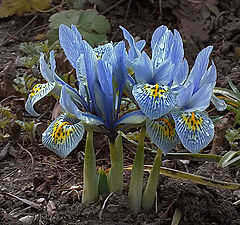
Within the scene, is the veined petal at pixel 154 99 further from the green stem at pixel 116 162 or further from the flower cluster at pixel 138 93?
the green stem at pixel 116 162

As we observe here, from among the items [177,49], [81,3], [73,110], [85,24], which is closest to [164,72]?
[177,49]

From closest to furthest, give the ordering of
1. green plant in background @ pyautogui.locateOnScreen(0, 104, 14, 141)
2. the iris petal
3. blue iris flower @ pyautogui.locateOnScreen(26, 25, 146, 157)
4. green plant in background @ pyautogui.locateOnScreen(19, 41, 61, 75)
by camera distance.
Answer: blue iris flower @ pyautogui.locateOnScreen(26, 25, 146, 157) → the iris petal → green plant in background @ pyautogui.locateOnScreen(0, 104, 14, 141) → green plant in background @ pyautogui.locateOnScreen(19, 41, 61, 75)

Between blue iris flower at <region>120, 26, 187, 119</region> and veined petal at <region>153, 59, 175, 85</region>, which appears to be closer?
blue iris flower at <region>120, 26, 187, 119</region>

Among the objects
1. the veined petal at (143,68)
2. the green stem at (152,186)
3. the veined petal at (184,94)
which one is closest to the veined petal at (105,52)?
the veined petal at (143,68)

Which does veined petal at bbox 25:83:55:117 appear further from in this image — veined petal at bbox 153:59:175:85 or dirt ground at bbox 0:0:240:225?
dirt ground at bbox 0:0:240:225

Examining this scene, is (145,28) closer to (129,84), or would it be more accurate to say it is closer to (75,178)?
(75,178)

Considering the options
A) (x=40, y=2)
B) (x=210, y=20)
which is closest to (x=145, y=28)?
(x=210, y=20)

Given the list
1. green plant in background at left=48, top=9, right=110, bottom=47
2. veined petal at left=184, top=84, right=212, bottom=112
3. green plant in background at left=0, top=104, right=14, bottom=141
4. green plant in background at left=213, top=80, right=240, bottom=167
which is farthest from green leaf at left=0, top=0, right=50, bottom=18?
veined petal at left=184, top=84, right=212, bottom=112
